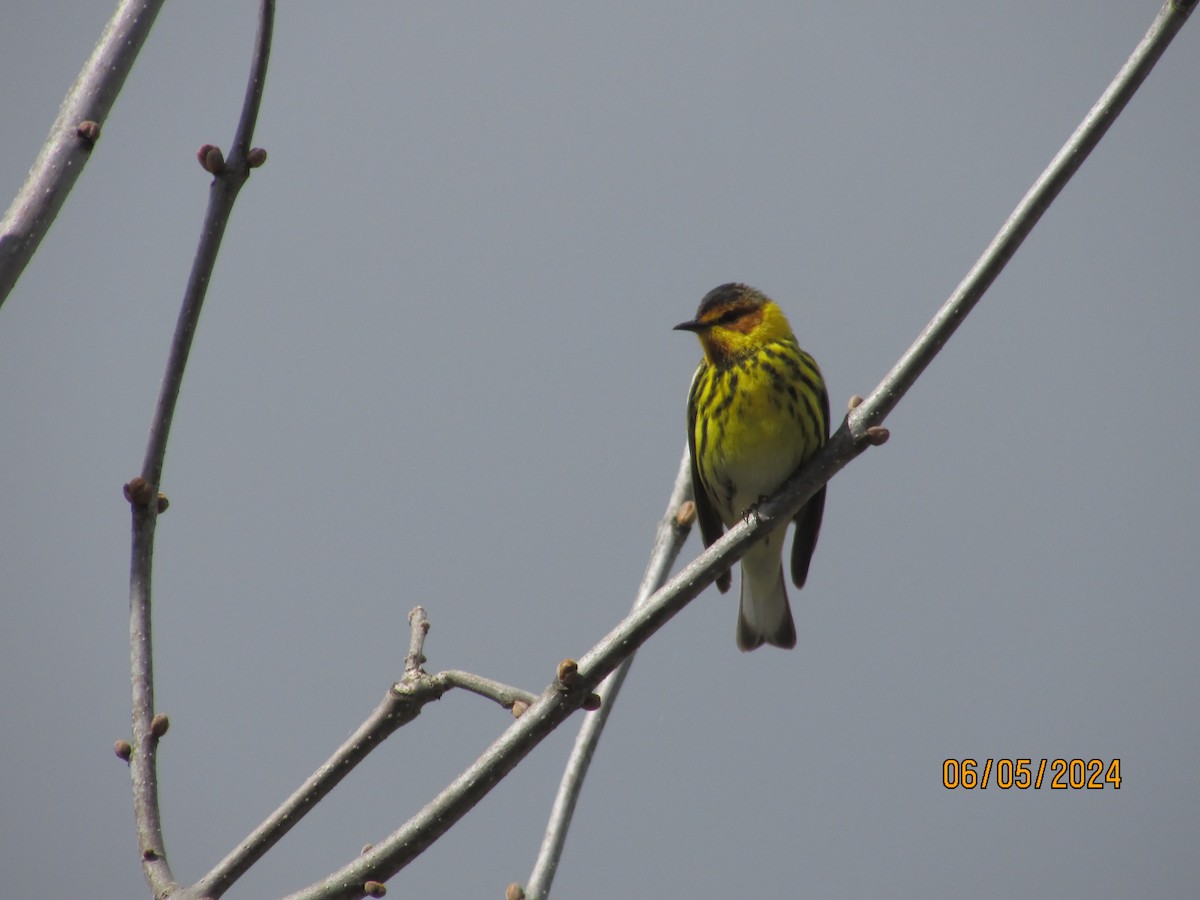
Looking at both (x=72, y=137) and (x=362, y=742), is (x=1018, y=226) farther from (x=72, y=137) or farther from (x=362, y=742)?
(x=72, y=137)

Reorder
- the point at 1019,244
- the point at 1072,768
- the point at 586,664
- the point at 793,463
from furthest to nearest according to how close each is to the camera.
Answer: the point at 1072,768
the point at 793,463
the point at 1019,244
the point at 586,664

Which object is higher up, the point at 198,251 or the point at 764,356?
the point at 764,356

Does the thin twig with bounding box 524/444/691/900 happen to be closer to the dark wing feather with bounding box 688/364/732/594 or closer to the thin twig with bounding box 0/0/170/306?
the dark wing feather with bounding box 688/364/732/594

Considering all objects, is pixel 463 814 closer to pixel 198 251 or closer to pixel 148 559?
pixel 148 559


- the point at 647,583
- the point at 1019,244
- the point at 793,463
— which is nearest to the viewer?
the point at 1019,244

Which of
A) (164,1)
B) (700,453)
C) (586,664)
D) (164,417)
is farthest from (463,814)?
(700,453)

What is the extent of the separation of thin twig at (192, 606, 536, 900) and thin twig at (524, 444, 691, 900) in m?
0.39

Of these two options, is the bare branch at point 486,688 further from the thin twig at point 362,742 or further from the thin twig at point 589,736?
the thin twig at point 589,736

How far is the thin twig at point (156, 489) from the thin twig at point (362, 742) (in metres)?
0.11

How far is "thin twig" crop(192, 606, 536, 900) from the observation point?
2014mm

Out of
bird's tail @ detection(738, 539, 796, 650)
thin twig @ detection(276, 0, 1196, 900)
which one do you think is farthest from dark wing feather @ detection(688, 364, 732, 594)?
thin twig @ detection(276, 0, 1196, 900)

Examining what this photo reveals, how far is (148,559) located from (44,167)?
748mm

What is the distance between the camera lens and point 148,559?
2.14 m

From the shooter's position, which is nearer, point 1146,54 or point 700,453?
point 1146,54
